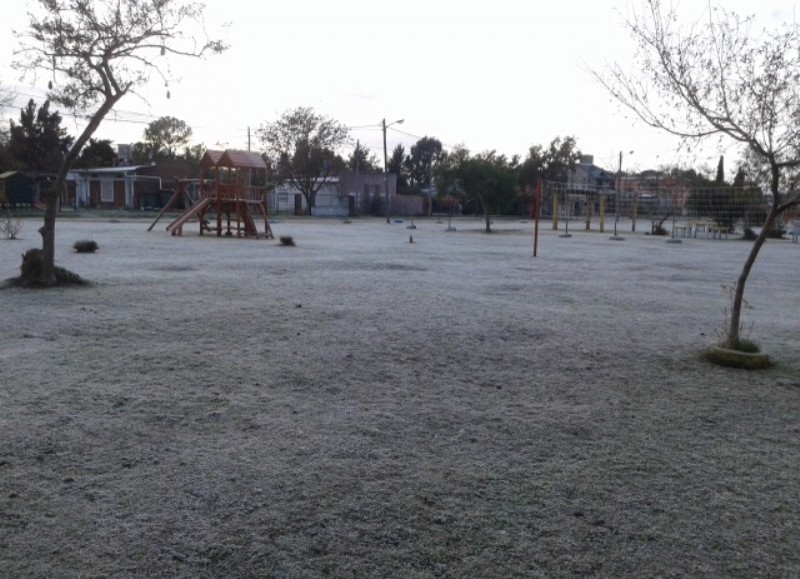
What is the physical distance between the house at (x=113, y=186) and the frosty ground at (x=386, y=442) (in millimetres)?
57948

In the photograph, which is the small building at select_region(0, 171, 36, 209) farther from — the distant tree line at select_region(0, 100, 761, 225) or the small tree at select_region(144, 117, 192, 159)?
the small tree at select_region(144, 117, 192, 159)

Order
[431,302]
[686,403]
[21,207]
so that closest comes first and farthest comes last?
1. [686,403]
2. [431,302]
3. [21,207]

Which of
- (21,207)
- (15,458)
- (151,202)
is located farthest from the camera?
(151,202)

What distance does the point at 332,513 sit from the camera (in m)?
3.61

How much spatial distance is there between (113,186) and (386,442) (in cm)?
6754

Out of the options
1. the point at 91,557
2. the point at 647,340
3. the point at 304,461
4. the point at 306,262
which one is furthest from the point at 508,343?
the point at 306,262

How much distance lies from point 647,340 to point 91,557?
21.8ft

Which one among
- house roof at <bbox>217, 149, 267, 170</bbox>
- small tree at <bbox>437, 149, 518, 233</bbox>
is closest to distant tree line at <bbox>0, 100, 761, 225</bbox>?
small tree at <bbox>437, 149, 518, 233</bbox>

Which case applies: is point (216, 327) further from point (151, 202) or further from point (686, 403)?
point (151, 202)

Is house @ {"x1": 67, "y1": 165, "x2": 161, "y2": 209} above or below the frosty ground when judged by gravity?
above

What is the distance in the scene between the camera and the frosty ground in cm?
328

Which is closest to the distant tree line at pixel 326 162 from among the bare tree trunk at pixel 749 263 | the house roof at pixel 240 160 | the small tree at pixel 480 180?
the small tree at pixel 480 180

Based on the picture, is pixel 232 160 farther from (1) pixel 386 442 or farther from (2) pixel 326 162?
(2) pixel 326 162

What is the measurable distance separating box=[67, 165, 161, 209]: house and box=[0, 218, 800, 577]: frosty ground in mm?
57948
